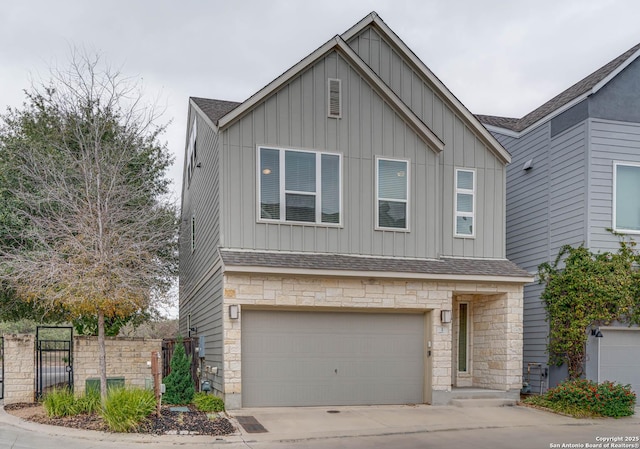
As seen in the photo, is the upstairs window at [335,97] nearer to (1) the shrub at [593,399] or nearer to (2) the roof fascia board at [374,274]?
(2) the roof fascia board at [374,274]

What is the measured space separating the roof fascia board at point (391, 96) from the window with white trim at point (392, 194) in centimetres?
80

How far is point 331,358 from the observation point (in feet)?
40.4

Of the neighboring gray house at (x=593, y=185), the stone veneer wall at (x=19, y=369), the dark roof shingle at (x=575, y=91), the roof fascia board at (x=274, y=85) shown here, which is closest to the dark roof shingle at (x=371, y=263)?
the neighboring gray house at (x=593, y=185)

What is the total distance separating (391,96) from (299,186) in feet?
10.0

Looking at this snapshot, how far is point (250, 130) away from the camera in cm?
1223

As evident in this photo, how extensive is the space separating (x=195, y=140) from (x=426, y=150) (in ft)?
24.6

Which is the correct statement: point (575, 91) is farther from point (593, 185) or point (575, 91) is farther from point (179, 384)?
point (179, 384)

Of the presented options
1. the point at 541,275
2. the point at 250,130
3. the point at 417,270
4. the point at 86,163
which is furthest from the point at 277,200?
the point at 541,275

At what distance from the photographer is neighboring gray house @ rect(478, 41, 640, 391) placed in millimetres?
13250

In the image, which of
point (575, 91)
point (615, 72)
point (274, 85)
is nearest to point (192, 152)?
point (274, 85)

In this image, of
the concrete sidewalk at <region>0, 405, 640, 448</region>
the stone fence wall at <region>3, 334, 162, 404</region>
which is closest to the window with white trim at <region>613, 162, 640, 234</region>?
the concrete sidewalk at <region>0, 405, 640, 448</region>

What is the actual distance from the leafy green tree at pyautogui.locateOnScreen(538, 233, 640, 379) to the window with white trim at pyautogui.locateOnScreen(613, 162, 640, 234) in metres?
0.44

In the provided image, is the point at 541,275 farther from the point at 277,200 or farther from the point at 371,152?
the point at 277,200

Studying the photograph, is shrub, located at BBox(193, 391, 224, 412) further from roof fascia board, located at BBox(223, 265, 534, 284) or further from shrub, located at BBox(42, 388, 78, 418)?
roof fascia board, located at BBox(223, 265, 534, 284)
